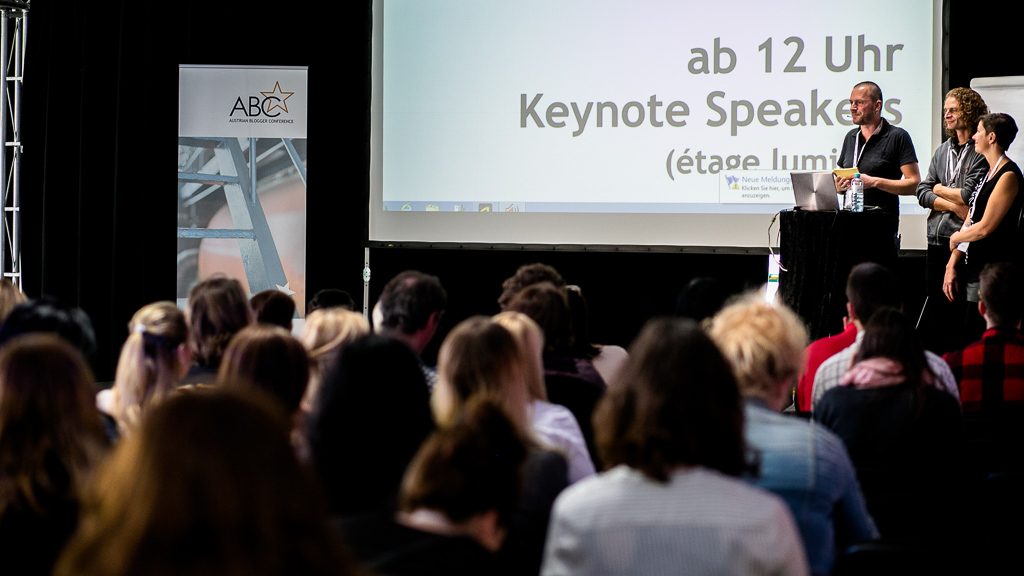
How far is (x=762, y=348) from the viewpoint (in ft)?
7.43

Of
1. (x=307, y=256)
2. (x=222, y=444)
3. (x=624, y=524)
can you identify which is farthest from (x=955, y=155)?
(x=222, y=444)

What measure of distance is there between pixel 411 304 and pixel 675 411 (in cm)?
209

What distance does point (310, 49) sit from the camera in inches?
306

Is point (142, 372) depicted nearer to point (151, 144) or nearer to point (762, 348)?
point (762, 348)

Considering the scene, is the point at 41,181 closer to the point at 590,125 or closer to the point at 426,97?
the point at 426,97

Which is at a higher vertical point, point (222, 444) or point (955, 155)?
point (955, 155)

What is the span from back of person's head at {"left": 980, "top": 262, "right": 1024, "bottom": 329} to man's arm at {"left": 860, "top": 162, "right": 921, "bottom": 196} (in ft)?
5.37

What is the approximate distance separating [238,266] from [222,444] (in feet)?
21.9

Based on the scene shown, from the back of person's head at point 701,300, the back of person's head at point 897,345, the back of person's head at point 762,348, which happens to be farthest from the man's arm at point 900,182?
the back of person's head at point 762,348

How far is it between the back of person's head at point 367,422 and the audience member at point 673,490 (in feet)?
0.88

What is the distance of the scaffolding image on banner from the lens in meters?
7.48

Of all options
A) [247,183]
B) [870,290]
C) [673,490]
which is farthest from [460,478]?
[247,183]

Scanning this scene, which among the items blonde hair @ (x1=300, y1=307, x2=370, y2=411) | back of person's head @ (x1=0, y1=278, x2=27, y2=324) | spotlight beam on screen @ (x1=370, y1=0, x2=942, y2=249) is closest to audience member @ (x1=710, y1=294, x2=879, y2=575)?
blonde hair @ (x1=300, y1=307, x2=370, y2=411)

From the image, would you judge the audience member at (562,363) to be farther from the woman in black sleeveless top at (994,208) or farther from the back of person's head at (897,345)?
the woman in black sleeveless top at (994,208)
